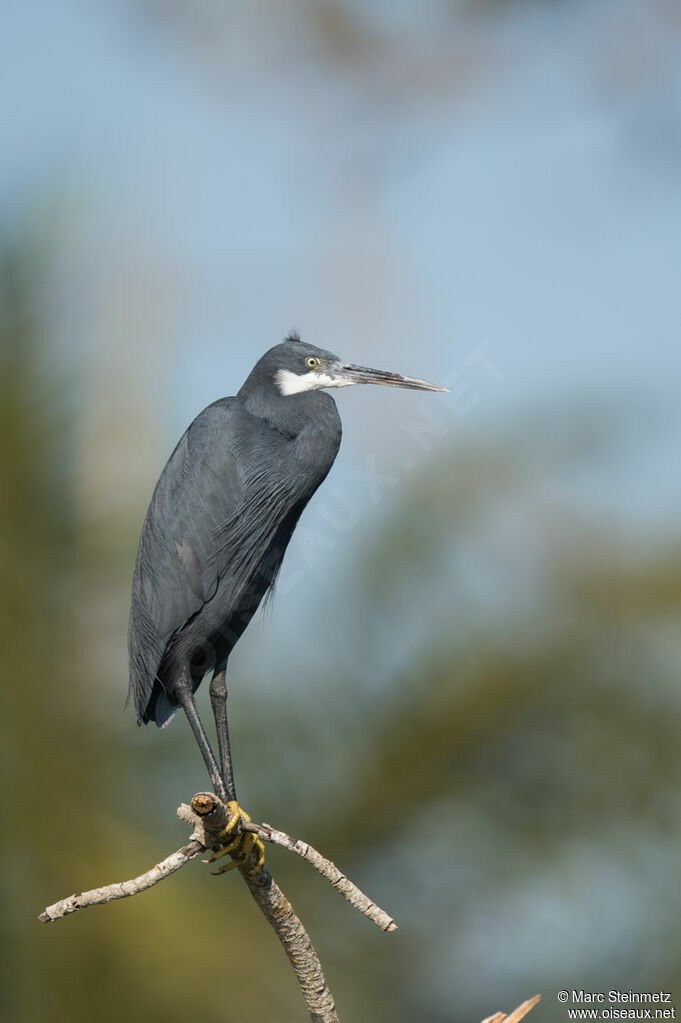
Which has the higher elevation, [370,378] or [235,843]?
[370,378]

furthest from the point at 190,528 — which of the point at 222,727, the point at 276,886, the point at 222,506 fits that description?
the point at 276,886

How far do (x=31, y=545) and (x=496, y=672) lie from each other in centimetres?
203

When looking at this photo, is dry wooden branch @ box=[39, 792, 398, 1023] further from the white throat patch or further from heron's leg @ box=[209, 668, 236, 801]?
the white throat patch

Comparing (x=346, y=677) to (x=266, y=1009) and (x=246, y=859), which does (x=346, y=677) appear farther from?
(x=246, y=859)

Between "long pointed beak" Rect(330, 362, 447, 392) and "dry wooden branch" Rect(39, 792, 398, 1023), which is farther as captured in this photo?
"long pointed beak" Rect(330, 362, 447, 392)

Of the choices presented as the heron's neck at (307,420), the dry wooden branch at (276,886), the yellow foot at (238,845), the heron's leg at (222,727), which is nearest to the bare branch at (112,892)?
the dry wooden branch at (276,886)

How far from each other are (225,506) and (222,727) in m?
0.52

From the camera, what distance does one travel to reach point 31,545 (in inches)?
177

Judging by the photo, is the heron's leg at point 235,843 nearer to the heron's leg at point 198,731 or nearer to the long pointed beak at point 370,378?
the heron's leg at point 198,731

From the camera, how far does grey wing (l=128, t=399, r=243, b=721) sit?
8.14 ft

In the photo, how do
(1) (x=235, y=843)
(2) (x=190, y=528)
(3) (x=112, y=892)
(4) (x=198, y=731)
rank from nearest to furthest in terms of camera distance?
(3) (x=112, y=892)
(1) (x=235, y=843)
(4) (x=198, y=731)
(2) (x=190, y=528)

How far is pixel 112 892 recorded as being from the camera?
1711 millimetres

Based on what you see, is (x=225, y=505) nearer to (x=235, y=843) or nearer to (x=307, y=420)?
(x=307, y=420)

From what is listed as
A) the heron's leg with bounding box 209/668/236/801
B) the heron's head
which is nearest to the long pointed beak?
the heron's head
